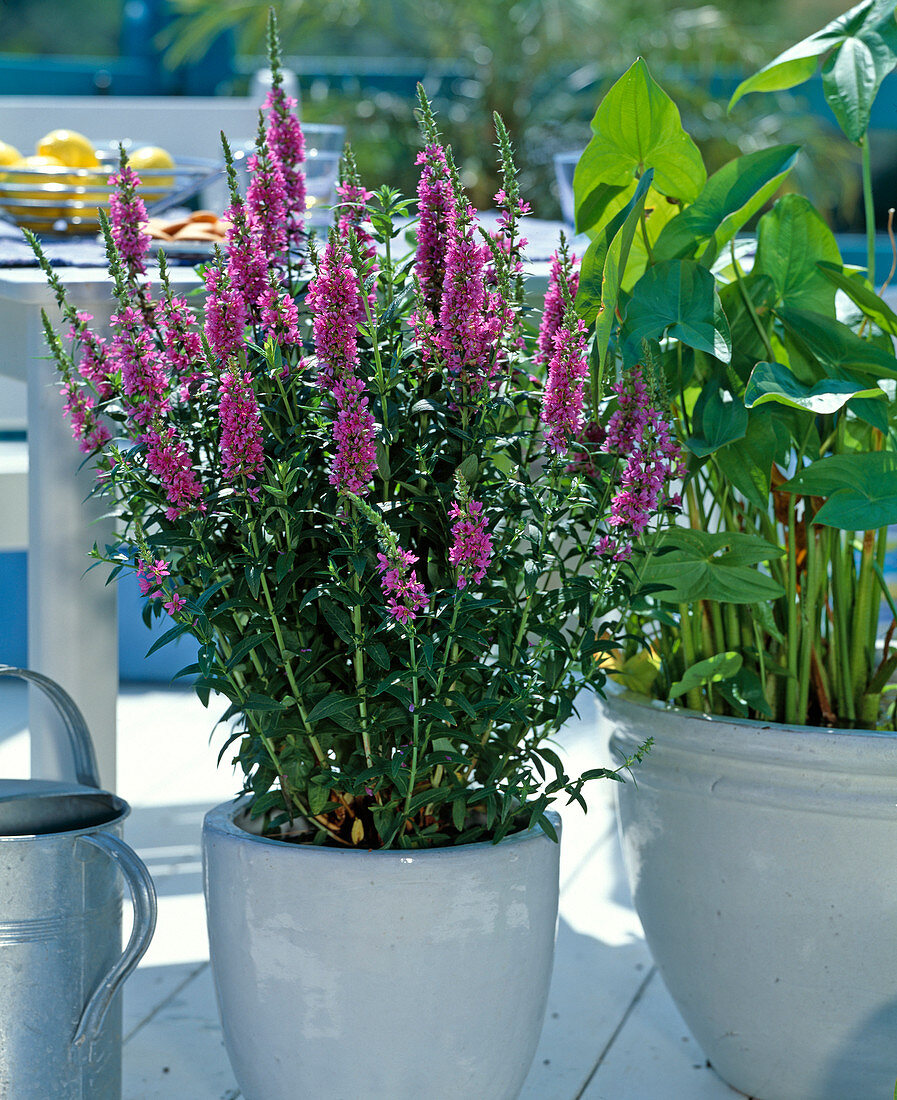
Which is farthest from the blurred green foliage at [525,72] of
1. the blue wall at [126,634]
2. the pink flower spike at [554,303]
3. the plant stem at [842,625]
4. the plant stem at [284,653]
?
the plant stem at [284,653]

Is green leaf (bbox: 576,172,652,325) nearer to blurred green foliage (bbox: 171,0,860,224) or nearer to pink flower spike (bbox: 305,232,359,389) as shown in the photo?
pink flower spike (bbox: 305,232,359,389)

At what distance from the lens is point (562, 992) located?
4.14ft

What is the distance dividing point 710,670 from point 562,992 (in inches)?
17.0

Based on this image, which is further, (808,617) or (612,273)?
(808,617)

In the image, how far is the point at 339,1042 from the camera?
2.81ft

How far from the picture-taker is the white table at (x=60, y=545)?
107 cm

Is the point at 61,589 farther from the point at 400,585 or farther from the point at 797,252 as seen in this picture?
the point at 797,252

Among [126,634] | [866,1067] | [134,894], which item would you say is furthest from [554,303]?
[126,634]

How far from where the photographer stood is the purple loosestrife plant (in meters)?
0.79

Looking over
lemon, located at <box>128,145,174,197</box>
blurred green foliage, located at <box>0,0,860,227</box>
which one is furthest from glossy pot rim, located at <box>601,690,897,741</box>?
blurred green foliage, located at <box>0,0,860,227</box>

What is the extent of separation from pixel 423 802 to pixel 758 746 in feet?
0.85

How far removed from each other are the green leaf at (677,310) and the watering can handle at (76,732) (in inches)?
19.9

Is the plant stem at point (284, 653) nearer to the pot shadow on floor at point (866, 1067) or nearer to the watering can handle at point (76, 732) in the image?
the watering can handle at point (76, 732)

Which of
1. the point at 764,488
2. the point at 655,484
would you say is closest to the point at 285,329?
the point at 655,484
